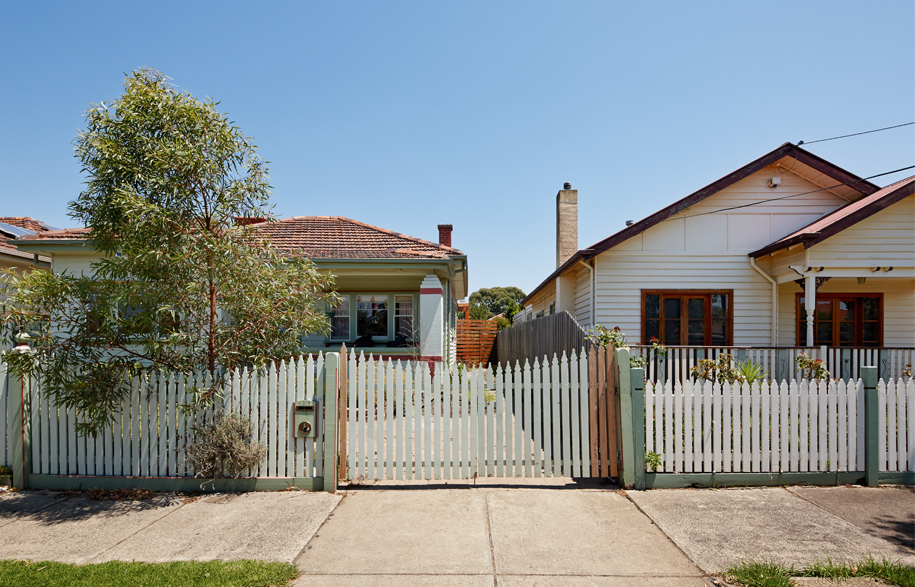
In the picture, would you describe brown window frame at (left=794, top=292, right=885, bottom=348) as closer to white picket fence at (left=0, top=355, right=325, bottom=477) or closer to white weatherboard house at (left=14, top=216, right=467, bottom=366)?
white weatherboard house at (left=14, top=216, right=467, bottom=366)

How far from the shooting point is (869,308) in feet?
40.4

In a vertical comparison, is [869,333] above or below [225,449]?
above

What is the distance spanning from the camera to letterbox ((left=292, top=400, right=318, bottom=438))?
19.8 feet

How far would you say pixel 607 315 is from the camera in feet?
40.1

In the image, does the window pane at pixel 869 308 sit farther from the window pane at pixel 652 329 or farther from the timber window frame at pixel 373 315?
the timber window frame at pixel 373 315

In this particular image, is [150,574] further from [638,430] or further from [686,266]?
[686,266]

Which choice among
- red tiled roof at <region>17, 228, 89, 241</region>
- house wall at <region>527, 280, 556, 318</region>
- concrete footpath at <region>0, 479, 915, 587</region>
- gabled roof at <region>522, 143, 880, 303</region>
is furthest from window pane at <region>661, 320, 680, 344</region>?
red tiled roof at <region>17, 228, 89, 241</region>

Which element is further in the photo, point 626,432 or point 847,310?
point 847,310

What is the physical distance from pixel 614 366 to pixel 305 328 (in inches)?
149

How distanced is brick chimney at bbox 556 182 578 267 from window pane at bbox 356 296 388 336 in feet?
22.9

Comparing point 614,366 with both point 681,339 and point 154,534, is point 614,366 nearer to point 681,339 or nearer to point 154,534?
point 154,534

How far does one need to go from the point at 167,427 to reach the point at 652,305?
32.8ft

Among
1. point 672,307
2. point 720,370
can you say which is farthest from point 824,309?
point 720,370

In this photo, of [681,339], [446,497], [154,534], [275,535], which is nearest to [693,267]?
[681,339]
